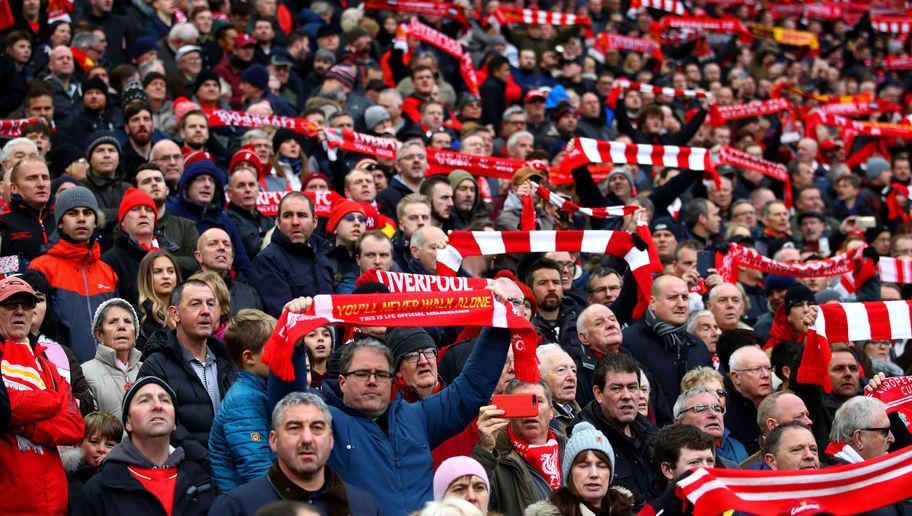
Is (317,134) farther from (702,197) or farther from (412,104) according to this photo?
(702,197)

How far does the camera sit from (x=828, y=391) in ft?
30.0

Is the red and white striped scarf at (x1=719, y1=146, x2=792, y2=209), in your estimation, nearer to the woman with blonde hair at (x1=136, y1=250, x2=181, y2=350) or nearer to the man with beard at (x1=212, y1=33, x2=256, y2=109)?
the man with beard at (x1=212, y1=33, x2=256, y2=109)

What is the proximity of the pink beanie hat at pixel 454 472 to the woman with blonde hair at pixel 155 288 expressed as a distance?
289 cm

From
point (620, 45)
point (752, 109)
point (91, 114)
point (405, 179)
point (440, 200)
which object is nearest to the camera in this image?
point (440, 200)

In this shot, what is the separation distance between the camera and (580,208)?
1146 cm

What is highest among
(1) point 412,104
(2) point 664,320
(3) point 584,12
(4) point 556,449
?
(3) point 584,12

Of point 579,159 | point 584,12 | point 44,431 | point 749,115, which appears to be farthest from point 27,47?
point 584,12

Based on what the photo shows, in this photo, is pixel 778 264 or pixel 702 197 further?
pixel 702 197

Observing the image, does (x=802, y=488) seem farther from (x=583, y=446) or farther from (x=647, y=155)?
(x=647, y=155)

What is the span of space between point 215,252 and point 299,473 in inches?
A: 159

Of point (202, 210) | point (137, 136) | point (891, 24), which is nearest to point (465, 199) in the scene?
point (202, 210)

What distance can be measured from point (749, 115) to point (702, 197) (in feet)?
15.0

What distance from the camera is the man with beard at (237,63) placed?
15391 millimetres

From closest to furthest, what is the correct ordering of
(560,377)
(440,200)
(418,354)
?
(418,354) → (560,377) → (440,200)
